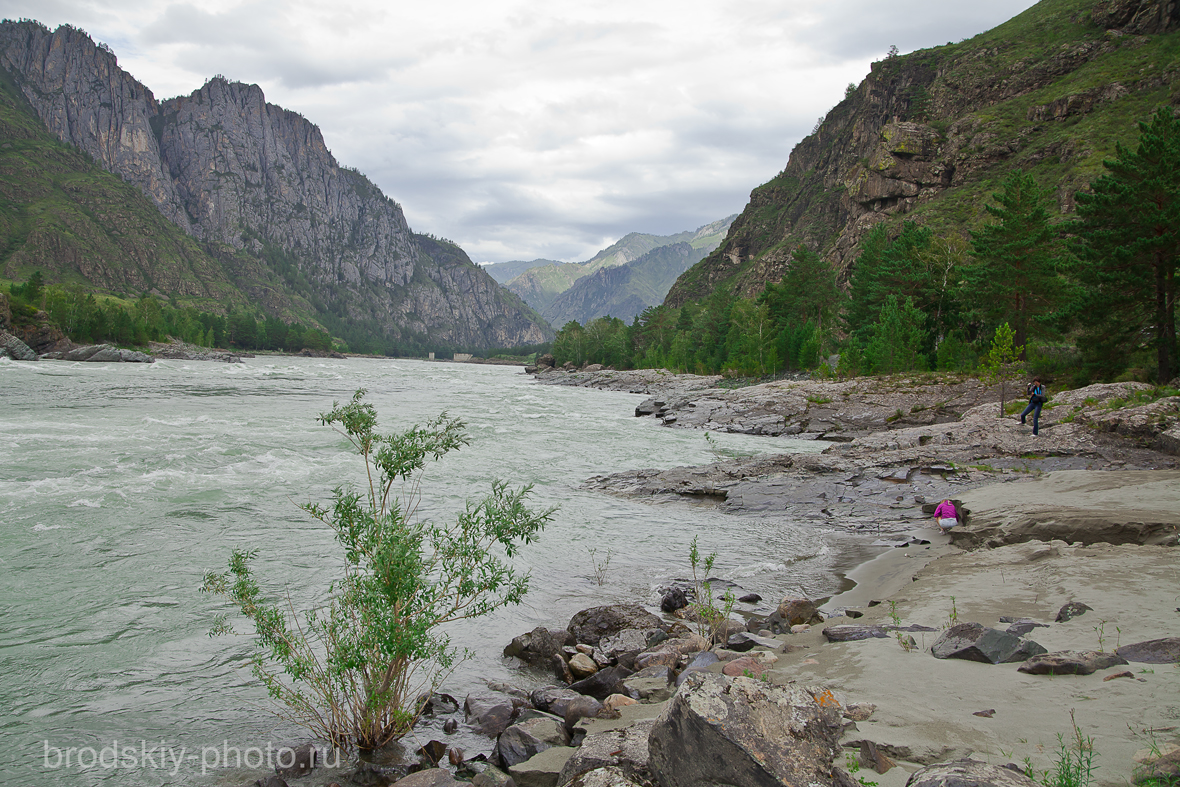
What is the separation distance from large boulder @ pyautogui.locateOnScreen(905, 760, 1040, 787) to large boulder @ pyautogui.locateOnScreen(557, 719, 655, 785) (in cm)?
206

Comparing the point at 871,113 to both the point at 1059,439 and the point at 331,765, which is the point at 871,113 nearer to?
the point at 1059,439

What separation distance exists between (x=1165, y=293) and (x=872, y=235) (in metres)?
50.5

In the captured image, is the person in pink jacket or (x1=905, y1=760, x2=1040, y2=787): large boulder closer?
(x1=905, y1=760, x2=1040, y2=787): large boulder

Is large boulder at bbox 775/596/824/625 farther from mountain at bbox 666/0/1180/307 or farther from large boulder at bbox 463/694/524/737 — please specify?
mountain at bbox 666/0/1180/307

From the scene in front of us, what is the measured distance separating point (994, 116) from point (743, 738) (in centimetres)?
13878

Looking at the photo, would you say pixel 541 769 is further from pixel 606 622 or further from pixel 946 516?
pixel 946 516

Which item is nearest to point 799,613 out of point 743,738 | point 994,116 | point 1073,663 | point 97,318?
point 1073,663

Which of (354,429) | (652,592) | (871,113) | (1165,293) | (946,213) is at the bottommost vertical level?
(652,592)

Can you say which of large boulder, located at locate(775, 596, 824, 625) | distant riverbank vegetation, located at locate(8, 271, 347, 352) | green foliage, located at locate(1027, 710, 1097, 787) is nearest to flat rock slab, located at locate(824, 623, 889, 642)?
large boulder, located at locate(775, 596, 824, 625)

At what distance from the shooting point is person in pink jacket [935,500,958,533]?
16516mm

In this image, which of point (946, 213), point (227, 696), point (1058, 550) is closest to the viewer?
point (227, 696)

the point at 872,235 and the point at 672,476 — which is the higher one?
the point at 872,235

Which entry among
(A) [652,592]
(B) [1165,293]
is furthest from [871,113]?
(A) [652,592]

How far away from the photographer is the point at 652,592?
43.4 feet
